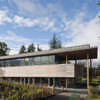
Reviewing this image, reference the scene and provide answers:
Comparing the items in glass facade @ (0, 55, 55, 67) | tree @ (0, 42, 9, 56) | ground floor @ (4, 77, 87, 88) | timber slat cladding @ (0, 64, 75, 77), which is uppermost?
tree @ (0, 42, 9, 56)

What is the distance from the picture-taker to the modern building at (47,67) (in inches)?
599

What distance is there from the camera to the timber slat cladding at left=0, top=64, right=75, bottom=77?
15248 mm

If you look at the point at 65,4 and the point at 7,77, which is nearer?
the point at 65,4

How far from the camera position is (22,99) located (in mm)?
9086

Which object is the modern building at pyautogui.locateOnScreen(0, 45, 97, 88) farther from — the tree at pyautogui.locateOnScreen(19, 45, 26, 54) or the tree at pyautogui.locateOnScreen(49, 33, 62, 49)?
the tree at pyautogui.locateOnScreen(19, 45, 26, 54)

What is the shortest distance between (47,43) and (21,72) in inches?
1803

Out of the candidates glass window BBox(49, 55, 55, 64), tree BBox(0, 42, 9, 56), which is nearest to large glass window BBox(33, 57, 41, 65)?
glass window BBox(49, 55, 55, 64)

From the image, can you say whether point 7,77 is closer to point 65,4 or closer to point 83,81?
point 83,81

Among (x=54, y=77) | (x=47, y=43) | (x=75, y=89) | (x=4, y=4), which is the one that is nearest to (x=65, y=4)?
(x=4, y=4)

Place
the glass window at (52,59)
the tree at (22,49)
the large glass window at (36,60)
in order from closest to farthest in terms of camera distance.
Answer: the glass window at (52,59)
the large glass window at (36,60)
the tree at (22,49)

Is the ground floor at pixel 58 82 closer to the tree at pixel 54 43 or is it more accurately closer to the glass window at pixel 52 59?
the glass window at pixel 52 59

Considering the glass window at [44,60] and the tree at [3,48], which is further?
the tree at [3,48]

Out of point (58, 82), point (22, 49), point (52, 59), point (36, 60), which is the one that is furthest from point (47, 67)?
point (22, 49)

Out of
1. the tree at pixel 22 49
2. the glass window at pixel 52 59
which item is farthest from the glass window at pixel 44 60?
the tree at pixel 22 49
